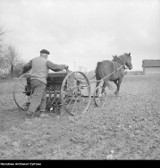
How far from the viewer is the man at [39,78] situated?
6.87 meters

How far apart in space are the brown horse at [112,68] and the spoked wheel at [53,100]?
2.76m

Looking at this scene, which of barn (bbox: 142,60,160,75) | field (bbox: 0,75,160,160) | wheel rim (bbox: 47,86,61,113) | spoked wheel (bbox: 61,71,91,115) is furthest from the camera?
barn (bbox: 142,60,160,75)

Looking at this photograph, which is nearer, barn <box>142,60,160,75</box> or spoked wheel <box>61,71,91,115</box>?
spoked wheel <box>61,71,91,115</box>

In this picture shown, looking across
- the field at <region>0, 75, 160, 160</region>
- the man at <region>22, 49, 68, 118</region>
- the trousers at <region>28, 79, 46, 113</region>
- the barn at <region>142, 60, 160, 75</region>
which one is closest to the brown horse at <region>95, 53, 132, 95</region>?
the field at <region>0, 75, 160, 160</region>

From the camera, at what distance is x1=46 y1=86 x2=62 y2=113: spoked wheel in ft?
24.1

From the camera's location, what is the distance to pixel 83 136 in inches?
207

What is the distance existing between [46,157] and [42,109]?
3120mm

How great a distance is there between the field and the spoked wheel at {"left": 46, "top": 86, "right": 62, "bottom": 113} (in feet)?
1.31

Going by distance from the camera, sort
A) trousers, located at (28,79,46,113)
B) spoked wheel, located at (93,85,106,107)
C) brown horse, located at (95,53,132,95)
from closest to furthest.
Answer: trousers, located at (28,79,46,113) < spoked wheel, located at (93,85,106,107) < brown horse, located at (95,53,132,95)

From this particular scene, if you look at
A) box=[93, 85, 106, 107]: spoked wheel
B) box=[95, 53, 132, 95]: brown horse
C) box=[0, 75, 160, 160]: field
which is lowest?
box=[0, 75, 160, 160]: field

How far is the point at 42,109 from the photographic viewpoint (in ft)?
23.6

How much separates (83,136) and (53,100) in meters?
2.42

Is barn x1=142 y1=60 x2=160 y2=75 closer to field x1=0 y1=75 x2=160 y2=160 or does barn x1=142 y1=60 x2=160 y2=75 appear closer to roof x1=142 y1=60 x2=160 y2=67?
roof x1=142 y1=60 x2=160 y2=67

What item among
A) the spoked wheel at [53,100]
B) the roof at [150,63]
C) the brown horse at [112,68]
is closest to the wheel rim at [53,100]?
the spoked wheel at [53,100]
